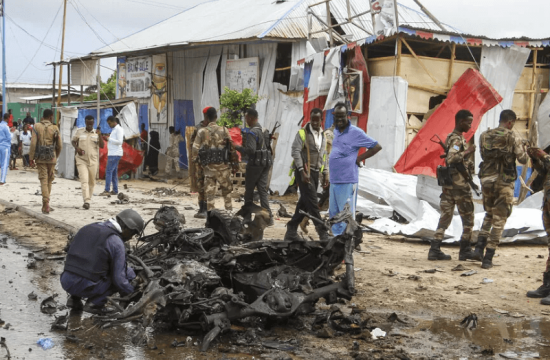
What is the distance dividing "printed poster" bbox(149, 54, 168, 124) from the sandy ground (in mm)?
10763

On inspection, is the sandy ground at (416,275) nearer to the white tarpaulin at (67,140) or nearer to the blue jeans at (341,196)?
the blue jeans at (341,196)

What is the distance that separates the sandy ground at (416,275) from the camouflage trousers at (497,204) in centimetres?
48

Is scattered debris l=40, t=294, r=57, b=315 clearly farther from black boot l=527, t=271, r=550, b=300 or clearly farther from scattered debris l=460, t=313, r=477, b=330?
black boot l=527, t=271, r=550, b=300

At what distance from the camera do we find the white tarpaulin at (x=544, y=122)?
45.5 feet

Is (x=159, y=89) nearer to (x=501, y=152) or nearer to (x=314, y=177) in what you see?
(x=314, y=177)

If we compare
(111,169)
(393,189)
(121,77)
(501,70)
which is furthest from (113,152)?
(121,77)

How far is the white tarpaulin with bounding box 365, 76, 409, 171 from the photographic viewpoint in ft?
42.8

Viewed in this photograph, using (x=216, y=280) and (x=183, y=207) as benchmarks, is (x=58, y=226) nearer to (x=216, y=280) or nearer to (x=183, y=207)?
(x=183, y=207)

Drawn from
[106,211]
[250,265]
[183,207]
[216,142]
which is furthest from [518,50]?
[250,265]

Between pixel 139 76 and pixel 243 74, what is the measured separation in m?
7.16

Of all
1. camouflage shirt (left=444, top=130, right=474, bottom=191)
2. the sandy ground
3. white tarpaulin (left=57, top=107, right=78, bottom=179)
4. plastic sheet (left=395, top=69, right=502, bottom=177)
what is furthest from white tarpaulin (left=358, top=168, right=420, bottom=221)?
white tarpaulin (left=57, top=107, right=78, bottom=179)

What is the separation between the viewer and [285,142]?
16.7 m

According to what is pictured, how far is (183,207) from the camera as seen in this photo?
534 inches

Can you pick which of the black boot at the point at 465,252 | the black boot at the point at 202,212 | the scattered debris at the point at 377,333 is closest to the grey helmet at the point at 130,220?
the scattered debris at the point at 377,333
